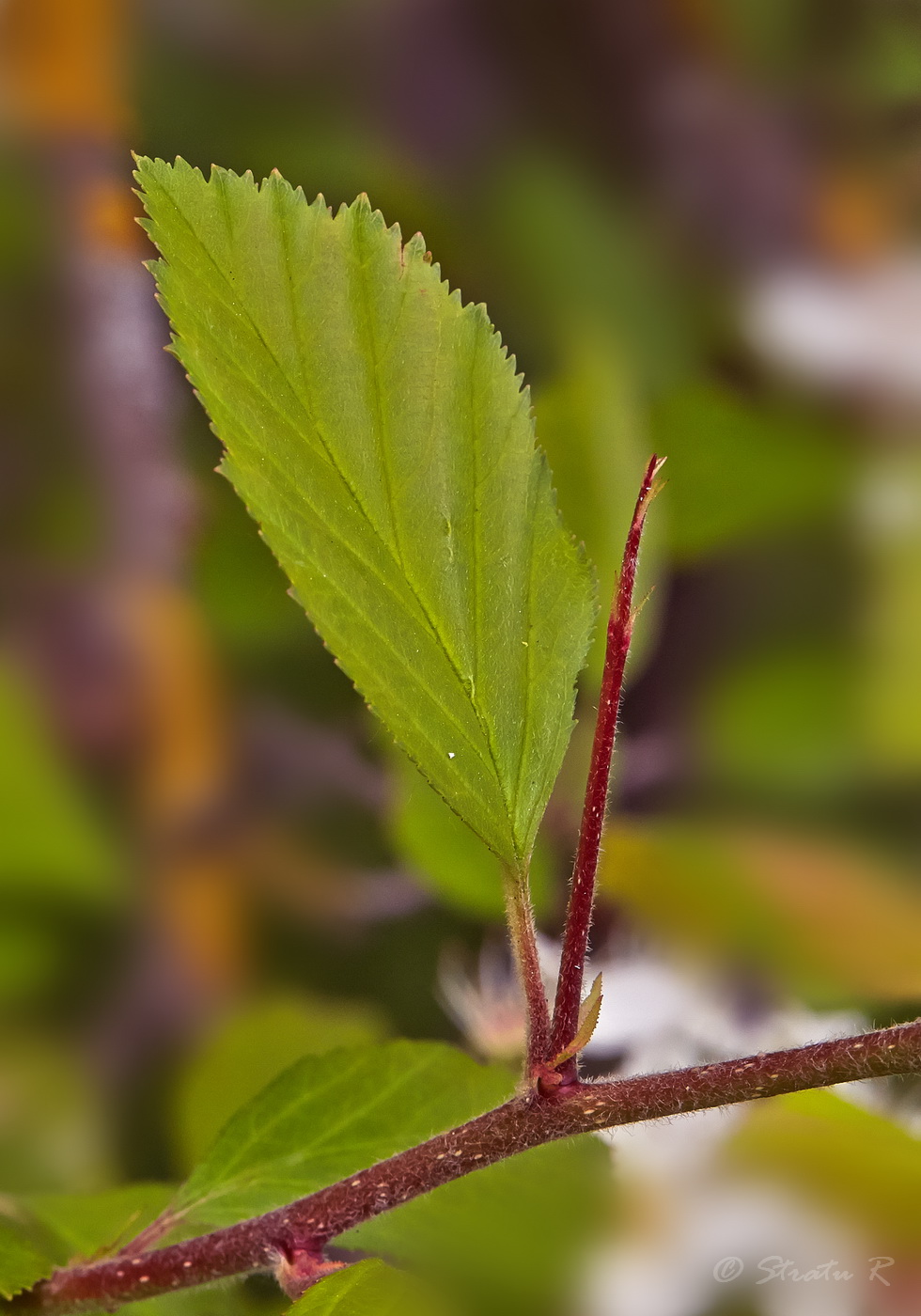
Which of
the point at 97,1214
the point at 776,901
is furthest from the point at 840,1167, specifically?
the point at 97,1214

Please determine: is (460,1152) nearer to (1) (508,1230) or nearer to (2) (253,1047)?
(1) (508,1230)

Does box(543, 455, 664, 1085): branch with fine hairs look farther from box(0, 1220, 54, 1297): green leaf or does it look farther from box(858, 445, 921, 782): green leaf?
box(858, 445, 921, 782): green leaf

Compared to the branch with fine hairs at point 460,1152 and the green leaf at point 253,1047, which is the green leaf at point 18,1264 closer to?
the branch with fine hairs at point 460,1152

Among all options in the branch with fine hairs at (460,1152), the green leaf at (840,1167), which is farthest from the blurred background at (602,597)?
the branch with fine hairs at (460,1152)

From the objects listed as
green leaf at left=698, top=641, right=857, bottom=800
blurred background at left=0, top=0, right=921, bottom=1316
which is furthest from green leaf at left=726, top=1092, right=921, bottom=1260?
green leaf at left=698, top=641, right=857, bottom=800

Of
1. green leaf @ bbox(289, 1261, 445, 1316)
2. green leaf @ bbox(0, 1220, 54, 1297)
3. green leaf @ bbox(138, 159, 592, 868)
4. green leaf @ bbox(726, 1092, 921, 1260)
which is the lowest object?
green leaf @ bbox(726, 1092, 921, 1260)

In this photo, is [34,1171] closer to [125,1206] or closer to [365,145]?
[125,1206]
